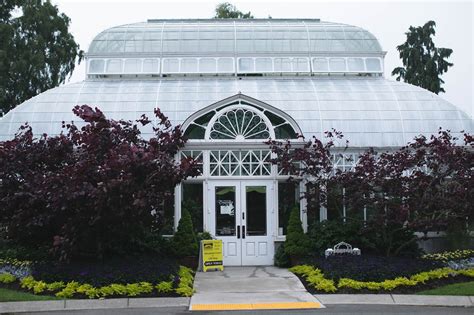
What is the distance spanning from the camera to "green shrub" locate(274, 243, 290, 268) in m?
16.6

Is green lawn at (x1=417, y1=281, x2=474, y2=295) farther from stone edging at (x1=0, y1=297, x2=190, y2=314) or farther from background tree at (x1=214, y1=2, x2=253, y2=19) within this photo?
background tree at (x1=214, y1=2, x2=253, y2=19)

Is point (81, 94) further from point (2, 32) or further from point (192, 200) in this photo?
point (2, 32)

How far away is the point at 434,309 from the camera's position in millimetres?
11711

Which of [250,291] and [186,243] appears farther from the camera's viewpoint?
[186,243]

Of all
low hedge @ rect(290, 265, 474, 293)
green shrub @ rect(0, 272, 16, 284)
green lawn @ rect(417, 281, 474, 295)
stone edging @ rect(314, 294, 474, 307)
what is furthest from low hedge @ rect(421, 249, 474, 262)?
green shrub @ rect(0, 272, 16, 284)

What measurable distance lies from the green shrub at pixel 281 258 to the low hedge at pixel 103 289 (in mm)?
4094

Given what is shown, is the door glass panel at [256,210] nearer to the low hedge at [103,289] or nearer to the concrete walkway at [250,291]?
the concrete walkway at [250,291]

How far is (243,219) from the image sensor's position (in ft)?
56.7

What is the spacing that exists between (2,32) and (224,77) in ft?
44.2

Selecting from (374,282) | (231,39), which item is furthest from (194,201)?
(231,39)

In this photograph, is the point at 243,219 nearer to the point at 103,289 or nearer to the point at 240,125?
the point at 240,125

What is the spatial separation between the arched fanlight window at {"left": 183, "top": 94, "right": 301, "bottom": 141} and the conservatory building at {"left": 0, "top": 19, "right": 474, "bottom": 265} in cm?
3

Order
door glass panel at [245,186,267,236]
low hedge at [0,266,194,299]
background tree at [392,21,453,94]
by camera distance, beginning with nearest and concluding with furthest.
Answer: low hedge at [0,266,194,299]
door glass panel at [245,186,267,236]
background tree at [392,21,453,94]

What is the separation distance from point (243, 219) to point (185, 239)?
1.96 m
